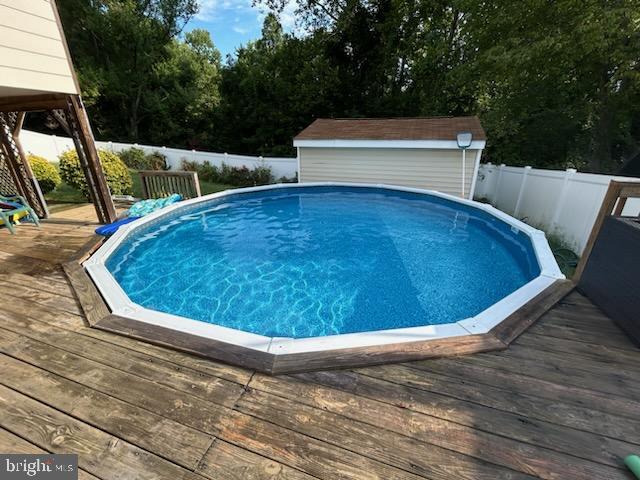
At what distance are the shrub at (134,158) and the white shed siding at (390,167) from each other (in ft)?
34.6

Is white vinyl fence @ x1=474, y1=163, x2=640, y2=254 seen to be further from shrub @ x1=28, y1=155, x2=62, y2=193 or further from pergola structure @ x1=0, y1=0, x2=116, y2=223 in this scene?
shrub @ x1=28, y1=155, x2=62, y2=193

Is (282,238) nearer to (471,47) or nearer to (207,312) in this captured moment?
(207,312)

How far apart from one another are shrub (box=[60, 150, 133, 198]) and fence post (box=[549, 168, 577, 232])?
39.6 feet

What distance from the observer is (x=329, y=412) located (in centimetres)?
174

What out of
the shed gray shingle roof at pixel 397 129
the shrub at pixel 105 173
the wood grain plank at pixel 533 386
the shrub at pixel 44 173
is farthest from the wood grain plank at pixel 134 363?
the shed gray shingle roof at pixel 397 129

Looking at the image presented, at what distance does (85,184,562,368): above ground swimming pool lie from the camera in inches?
112

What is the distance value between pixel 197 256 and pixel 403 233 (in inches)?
190

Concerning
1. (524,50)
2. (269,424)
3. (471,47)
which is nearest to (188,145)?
(471,47)

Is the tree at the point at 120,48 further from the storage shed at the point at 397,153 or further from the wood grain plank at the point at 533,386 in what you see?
the wood grain plank at the point at 533,386

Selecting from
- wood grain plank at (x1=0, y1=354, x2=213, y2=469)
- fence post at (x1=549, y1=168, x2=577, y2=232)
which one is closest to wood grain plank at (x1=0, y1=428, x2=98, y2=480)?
wood grain plank at (x1=0, y1=354, x2=213, y2=469)

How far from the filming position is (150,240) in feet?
20.5

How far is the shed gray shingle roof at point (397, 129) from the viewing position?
31.1 feet

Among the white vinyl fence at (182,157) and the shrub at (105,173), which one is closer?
the shrub at (105,173)

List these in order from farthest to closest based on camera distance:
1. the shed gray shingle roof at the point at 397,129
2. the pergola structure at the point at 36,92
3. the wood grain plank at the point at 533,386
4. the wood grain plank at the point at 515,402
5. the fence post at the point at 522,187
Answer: the shed gray shingle roof at the point at 397,129 < the fence post at the point at 522,187 < the pergola structure at the point at 36,92 < the wood grain plank at the point at 533,386 < the wood grain plank at the point at 515,402
